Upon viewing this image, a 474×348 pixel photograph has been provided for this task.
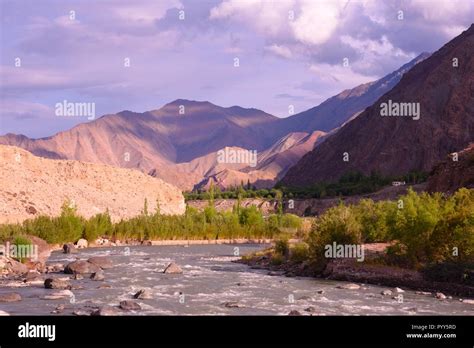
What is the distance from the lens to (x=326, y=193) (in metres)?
145

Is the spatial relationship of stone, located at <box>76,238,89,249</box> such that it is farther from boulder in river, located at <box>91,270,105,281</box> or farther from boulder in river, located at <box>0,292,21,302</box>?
boulder in river, located at <box>0,292,21,302</box>

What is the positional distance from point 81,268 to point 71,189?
5802cm

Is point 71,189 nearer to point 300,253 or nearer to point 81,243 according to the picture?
point 81,243

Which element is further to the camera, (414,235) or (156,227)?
(156,227)

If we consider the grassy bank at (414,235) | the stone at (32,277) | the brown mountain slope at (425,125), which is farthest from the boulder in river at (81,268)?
the brown mountain slope at (425,125)

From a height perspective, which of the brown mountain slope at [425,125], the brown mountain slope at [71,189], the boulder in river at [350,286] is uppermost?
the brown mountain slope at [425,125]

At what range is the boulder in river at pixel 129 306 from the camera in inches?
1003

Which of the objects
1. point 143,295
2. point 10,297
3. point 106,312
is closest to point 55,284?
point 10,297

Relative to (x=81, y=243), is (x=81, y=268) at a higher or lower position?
higher

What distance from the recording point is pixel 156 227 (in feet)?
248

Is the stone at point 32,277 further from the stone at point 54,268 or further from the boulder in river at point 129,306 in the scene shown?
the boulder in river at point 129,306

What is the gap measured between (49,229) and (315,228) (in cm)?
3140

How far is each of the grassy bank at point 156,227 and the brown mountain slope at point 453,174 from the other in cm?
1574

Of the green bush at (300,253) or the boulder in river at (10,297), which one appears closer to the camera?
the boulder in river at (10,297)
